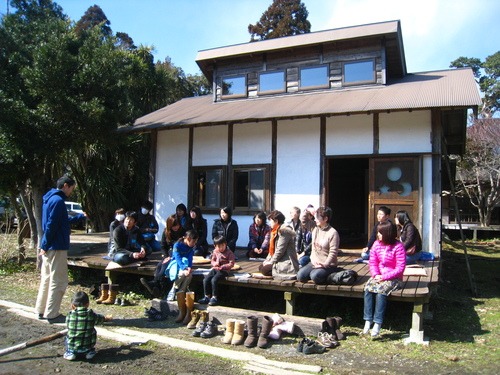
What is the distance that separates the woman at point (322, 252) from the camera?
19.6 feet

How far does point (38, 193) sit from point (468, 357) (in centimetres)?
926

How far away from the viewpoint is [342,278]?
589cm

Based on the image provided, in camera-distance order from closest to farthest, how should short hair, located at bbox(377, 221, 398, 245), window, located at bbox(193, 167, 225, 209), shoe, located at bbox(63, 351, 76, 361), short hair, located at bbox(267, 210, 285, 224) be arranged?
1. shoe, located at bbox(63, 351, 76, 361)
2. short hair, located at bbox(377, 221, 398, 245)
3. short hair, located at bbox(267, 210, 285, 224)
4. window, located at bbox(193, 167, 225, 209)

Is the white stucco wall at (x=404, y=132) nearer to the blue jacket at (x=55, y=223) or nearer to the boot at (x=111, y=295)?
the boot at (x=111, y=295)

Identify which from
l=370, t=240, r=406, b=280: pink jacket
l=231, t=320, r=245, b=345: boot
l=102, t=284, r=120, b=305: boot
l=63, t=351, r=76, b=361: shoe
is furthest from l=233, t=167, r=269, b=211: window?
l=63, t=351, r=76, b=361: shoe

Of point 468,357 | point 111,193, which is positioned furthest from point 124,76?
point 468,357

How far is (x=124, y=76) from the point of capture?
35.0ft

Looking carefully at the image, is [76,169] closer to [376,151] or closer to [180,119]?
[180,119]

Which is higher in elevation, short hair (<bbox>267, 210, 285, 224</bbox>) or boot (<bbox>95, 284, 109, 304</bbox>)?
short hair (<bbox>267, 210, 285, 224</bbox>)

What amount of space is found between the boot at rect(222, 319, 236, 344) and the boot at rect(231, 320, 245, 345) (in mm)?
68

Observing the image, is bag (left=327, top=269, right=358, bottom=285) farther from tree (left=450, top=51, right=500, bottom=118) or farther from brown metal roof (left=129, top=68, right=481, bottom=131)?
tree (left=450, top=51, right=500, bottom=118)

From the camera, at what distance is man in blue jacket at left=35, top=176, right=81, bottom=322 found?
586 centimetres

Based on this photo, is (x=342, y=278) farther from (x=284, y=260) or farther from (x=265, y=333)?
(x=265, y=333)

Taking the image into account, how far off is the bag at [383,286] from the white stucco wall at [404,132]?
13.7 feet
